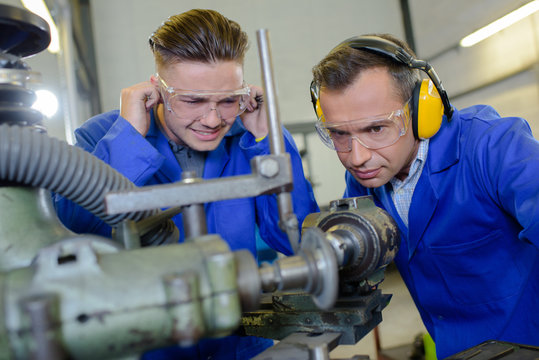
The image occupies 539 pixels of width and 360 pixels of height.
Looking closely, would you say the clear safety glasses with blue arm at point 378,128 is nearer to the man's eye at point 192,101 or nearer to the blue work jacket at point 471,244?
the blue work jacket at point 471,244

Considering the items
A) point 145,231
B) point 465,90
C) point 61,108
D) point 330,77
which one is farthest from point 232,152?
point 465,90

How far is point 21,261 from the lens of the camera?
0.62 m

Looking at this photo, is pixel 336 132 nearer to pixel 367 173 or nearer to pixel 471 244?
pixel 367 173

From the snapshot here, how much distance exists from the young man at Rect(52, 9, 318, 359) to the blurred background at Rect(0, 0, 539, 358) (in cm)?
228

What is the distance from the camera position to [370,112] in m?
1.20

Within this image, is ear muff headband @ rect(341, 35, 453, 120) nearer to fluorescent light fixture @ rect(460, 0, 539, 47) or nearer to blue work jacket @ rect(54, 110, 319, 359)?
blue work jacket @ rect(54, 110, 319, 359)

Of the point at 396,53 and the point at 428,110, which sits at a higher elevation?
the point at 396,53

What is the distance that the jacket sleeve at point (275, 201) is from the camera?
1.39 metres

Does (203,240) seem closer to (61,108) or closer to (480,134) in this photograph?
(480,134)

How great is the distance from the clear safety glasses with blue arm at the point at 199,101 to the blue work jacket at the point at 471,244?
2.25ft

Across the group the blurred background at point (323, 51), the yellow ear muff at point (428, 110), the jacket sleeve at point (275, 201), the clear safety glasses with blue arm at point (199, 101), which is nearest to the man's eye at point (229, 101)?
the clear safety glasses with blue arm at point (199, 101)

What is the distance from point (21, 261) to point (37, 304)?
20 cm

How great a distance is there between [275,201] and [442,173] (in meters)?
0.58

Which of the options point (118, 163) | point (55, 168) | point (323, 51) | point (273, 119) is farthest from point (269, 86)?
point (323, 51)
